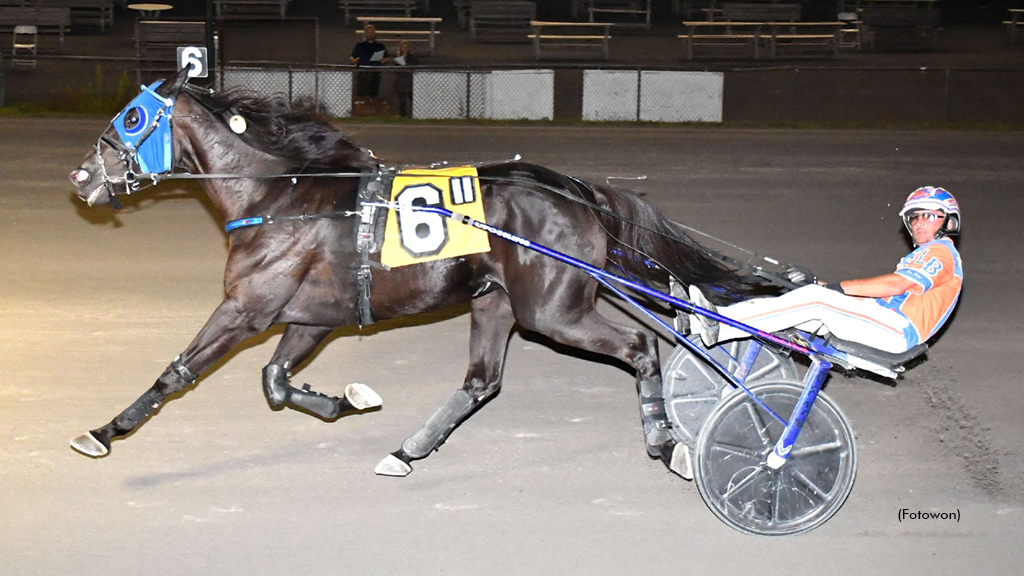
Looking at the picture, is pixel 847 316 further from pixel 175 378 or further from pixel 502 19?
pixel 502 19

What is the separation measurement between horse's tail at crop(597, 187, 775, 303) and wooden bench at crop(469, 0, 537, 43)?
61.6ft

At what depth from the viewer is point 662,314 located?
22.8ft

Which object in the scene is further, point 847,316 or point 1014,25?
point 1014,25

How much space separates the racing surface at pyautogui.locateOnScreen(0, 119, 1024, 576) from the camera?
3.97 metres

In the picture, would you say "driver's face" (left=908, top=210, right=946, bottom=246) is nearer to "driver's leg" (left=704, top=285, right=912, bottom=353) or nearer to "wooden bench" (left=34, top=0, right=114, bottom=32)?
"driver's leg" (left=704, top=285, right=912, bottom=353)

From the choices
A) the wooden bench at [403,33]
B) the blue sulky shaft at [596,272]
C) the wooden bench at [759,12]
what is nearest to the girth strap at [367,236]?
the blue sulky shaft at [596,272]

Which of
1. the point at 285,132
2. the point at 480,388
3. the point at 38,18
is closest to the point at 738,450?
the point at 480,388

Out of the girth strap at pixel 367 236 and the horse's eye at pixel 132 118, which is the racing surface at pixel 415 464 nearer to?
the girth strap at pixel 367 236

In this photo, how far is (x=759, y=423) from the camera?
412 cm

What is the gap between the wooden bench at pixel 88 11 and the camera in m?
23.1

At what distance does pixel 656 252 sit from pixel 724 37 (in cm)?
1775

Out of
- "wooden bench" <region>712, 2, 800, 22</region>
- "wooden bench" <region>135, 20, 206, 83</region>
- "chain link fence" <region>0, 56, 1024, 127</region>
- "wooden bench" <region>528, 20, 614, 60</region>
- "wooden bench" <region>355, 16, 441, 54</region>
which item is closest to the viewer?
"chain link fence" <region>0, 56, 1024, 127</region>

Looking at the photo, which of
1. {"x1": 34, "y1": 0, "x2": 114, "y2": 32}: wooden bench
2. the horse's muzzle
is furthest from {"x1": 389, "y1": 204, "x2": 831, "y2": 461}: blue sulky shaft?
{"x1": 34, "y1": 0, "x2": 114, "y2": 32}: wooden bench

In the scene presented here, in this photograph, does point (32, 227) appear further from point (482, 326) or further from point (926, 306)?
point (926, 306)
